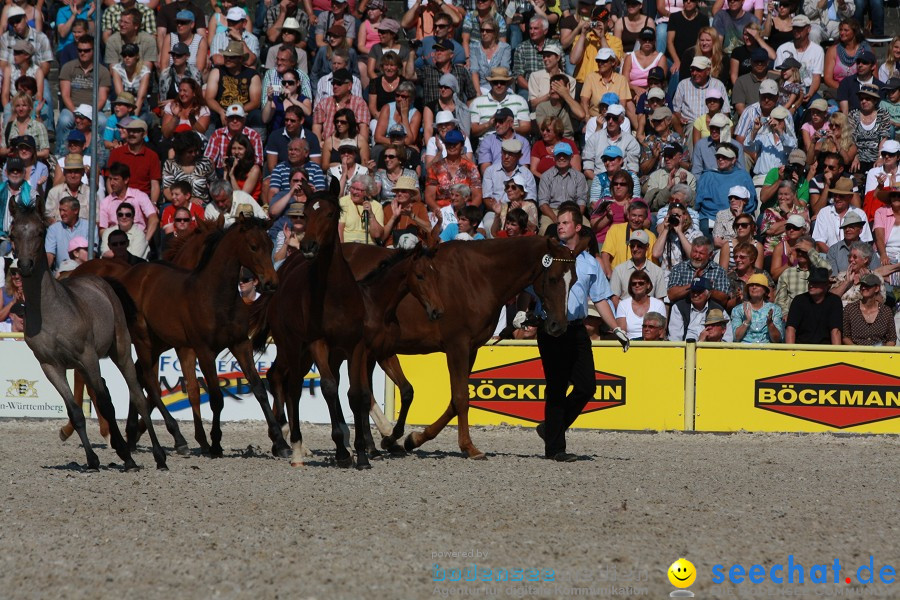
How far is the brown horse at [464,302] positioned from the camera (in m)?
12.8

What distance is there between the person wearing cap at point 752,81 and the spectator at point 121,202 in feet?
26.6

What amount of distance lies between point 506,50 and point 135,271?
333 inches

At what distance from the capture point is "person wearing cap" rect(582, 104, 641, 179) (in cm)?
1825

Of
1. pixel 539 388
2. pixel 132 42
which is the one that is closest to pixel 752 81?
pixel 539 388

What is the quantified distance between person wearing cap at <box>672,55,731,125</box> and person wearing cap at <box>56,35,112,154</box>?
824cm

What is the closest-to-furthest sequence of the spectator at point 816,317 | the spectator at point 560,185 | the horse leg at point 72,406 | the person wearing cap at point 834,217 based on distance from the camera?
1. the horse leg at point 72,406
2. the spectator at point 816,317
3. the person wearing cap at point 834,217
4. the spectator at point 560,185

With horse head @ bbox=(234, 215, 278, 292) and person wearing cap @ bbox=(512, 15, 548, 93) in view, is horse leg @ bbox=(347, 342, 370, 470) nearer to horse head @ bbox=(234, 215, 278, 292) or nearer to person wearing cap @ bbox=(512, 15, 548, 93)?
horse head @ bbox=(234, 215, 278, 292)

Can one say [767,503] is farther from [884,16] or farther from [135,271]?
[884,16]

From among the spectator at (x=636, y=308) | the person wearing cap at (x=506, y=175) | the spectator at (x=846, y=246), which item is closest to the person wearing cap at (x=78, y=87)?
the person wearing cap at (x=506, y=175)

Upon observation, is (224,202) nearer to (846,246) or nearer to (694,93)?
(694,93)

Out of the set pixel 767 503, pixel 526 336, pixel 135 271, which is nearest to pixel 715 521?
pixel 767 503

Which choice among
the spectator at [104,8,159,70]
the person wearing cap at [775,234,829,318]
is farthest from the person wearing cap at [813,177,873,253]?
the spectator at [104,8,159,70]

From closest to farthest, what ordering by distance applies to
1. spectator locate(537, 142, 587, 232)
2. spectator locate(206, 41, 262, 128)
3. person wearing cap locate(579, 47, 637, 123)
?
1. spectator locate(537, 142, 587, 232)
2. person wearing cap locate(579, 47, 637, 123)
3. spectator locate(206, 41, 262, 128)

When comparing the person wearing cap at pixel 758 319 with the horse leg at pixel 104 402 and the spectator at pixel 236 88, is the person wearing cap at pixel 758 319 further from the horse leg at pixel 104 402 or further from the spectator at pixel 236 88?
the horse leg at pixel 104 402
